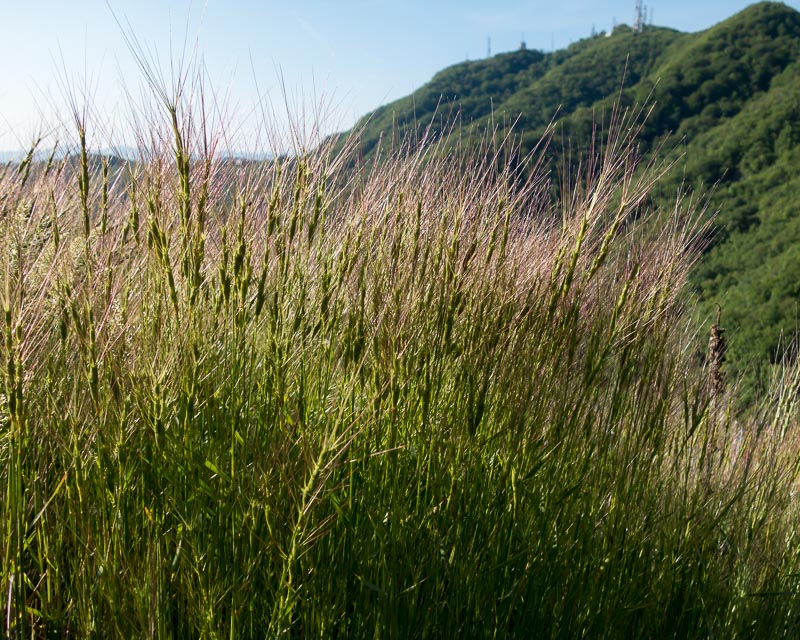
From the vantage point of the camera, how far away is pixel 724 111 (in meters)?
44.6

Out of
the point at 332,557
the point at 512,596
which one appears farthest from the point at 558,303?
the point at 332,557

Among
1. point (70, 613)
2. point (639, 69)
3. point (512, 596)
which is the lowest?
point (512, 596)

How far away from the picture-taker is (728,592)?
2.10 meters

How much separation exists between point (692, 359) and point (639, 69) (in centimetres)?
6655

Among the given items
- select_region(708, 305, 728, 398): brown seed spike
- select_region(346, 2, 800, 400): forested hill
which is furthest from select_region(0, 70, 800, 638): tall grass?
select_region(346, 2, 800, 400): forested hill

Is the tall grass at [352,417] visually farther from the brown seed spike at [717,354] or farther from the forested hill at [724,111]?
the forested hill at [724,111]

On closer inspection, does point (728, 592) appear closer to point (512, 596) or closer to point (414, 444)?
point (512, 596)

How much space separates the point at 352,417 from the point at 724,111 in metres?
50.3

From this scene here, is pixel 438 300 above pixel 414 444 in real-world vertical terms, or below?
above

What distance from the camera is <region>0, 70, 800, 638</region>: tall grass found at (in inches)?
55.8

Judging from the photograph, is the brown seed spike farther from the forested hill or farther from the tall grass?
the forested hill

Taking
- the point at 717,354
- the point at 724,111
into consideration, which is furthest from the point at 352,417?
the point at 724,111

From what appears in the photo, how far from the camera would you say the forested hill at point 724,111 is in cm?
2411

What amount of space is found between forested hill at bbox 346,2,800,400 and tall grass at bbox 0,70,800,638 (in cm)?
1327
